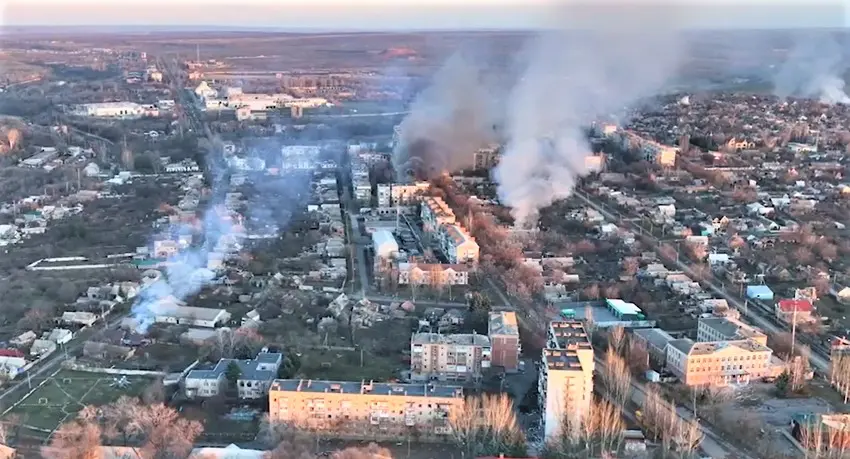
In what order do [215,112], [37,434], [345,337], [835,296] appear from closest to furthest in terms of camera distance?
[37,434] → [345,337] → [835,296] → [215,112]

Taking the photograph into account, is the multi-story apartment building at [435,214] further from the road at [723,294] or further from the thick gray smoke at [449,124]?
the road at [723,294]

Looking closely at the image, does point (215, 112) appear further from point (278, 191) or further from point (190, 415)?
point (190, 415)

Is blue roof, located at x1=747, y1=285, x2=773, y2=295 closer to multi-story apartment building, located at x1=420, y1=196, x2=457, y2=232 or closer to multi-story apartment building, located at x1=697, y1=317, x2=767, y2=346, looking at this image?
multi-story apartment building, located at x1=697, y1=317, x2=767, y2=346

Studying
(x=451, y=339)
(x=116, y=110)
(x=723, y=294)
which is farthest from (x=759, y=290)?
(x=116, y=110)

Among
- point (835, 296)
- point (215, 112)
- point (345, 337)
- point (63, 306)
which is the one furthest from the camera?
point (215, 112)

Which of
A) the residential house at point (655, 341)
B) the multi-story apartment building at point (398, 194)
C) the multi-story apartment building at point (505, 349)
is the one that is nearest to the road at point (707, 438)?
the residential house at point (655, 341)

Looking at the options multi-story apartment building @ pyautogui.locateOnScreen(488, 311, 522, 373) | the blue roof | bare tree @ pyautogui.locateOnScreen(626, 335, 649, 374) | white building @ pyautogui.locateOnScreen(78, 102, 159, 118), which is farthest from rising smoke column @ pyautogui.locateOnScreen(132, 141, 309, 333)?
white building @ pyautogui.locateOnScreen(78, 102, 159, 118)

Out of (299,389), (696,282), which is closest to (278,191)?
(696,282)
